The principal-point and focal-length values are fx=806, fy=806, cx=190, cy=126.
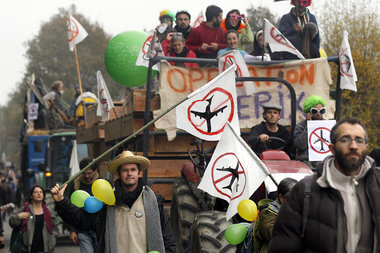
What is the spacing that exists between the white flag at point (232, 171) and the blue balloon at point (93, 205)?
109cm

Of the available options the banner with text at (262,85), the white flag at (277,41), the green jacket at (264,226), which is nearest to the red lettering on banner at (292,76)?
the banner with text at (262,85)

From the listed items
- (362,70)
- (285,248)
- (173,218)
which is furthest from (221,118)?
(362,70)

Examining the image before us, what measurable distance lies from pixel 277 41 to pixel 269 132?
6.31 ft

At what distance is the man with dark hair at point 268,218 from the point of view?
5.61 m

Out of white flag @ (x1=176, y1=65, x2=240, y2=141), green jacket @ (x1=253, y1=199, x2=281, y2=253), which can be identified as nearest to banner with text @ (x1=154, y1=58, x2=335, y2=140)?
white flag @ (x1=176, y1=65, x2=240, y2=141)

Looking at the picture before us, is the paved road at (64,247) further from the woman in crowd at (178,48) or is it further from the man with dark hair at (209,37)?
the woman in crowd at (178,48)

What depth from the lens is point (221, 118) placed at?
26.6 feet

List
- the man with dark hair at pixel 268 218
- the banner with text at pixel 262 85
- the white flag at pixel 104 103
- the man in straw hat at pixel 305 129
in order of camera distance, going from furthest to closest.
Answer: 1. the white flag at pixel 104 103
2. the banner with text at pixel 262 85
3. the man in straw hat at pixel 305 129
4. the man with dark hair at pixel 268 218

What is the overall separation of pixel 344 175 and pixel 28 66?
58.3m

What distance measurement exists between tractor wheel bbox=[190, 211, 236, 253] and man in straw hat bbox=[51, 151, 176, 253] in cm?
97

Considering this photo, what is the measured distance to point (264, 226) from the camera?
222 inches

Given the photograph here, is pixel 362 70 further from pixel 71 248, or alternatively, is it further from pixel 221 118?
pixel 221 118

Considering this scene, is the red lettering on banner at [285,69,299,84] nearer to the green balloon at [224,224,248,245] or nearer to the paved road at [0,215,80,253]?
the green balloon at [224,224,248,245]

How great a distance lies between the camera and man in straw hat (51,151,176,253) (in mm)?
6297
